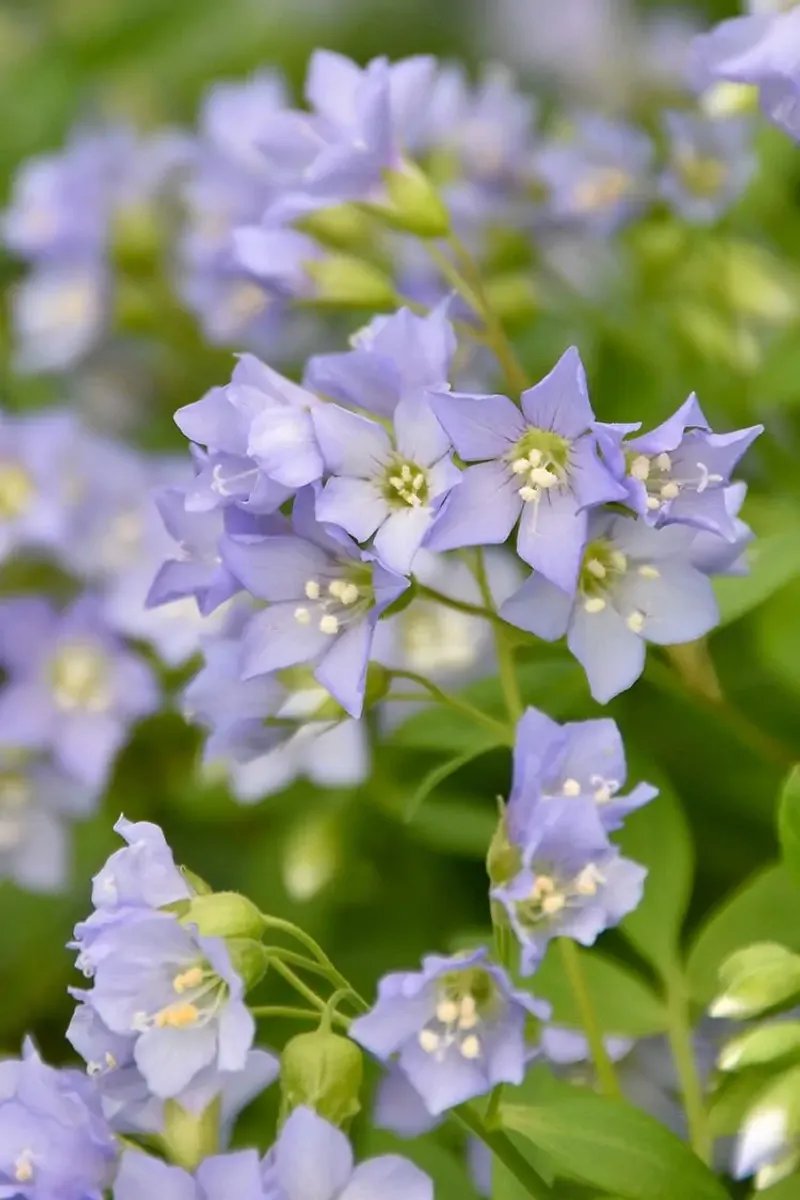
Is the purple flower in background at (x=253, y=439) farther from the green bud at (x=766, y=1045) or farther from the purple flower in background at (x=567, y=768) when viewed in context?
the green bud at (x=766, y=1045)

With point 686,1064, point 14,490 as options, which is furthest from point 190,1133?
point 14,490

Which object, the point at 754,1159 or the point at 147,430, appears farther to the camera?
the point at 147,430

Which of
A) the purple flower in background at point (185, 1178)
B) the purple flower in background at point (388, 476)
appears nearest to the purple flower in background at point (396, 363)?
the purple flower in background at point (388, 476)

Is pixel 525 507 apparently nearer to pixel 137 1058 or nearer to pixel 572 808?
pixel 572 808

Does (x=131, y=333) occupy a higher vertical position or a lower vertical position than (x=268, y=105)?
lower

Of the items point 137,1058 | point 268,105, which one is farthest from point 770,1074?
point 268,105

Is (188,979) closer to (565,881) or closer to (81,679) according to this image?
(565,881)
